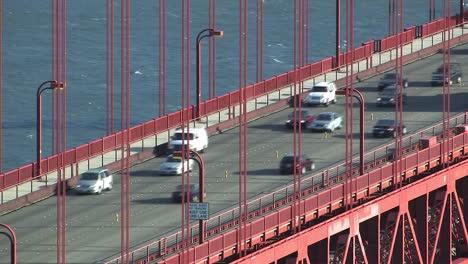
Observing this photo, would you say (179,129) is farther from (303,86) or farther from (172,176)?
(303,86)

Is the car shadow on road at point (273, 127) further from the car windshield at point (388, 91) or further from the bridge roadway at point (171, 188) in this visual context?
the car windshield at point (388, 91)

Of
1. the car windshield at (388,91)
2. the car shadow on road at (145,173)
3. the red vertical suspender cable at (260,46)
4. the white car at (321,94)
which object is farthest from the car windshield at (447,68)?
the car shadow on road at (145,173)

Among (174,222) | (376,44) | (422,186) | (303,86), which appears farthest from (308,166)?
(376,44)

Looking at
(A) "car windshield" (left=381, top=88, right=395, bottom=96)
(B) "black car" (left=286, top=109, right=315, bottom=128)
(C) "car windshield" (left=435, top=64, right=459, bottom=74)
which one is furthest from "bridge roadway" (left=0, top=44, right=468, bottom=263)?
(C) "car windshield" (left=435, top=64, right=459, bottom=74)

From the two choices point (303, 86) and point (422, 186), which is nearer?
point (422, 186)

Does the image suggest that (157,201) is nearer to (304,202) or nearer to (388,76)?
(304,202)

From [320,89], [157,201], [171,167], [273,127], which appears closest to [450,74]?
[320,89]

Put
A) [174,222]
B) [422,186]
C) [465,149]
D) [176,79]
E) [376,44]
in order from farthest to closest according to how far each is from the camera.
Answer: [176,79]
[376,44]
[465,149]
[422,186]
[174,222]
